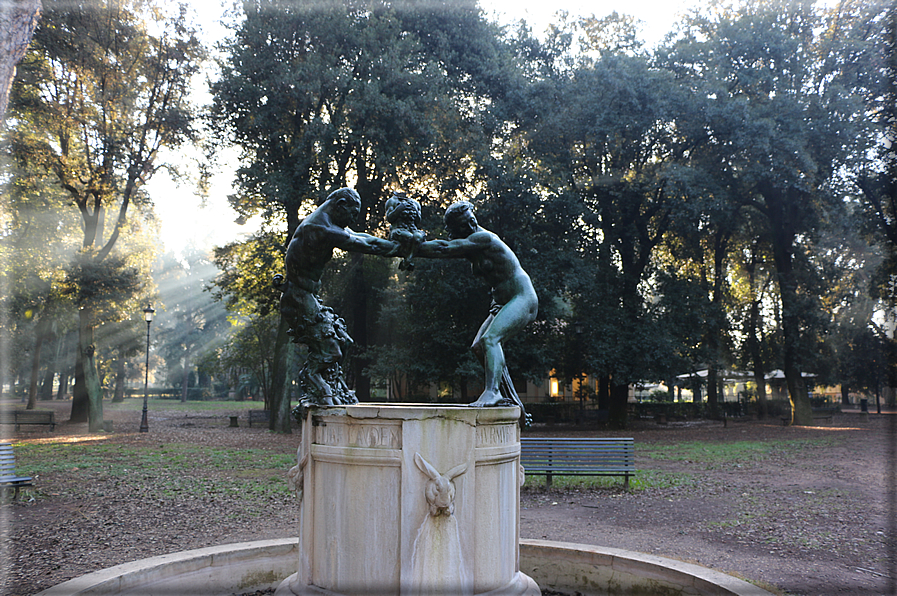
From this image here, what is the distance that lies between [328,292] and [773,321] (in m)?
23.4

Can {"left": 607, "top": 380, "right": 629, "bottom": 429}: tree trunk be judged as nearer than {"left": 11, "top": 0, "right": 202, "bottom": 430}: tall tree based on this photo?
No

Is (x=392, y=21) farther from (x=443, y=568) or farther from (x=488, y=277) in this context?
(x=443, y=568)

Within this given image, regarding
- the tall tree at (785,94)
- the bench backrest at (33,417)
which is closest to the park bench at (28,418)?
the bench backrest at (33,417)

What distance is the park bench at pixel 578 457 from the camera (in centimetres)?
1163

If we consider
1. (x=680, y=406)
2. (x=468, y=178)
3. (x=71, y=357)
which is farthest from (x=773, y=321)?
(x=71, y=357)

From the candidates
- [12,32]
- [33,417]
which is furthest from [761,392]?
[12,32]

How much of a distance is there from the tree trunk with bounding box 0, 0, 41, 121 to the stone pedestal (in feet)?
23.5

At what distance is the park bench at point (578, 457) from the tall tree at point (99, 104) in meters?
18.2

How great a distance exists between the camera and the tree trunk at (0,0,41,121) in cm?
784

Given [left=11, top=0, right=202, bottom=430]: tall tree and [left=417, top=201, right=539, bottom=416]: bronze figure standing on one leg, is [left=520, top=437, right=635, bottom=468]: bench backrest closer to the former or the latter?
[left=417, top=201, right=539, bottom=416]: bronze figure standing on one leg

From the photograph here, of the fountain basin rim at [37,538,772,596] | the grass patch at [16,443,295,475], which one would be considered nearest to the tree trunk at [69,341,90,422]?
the grass patch at [16,443,295,475]

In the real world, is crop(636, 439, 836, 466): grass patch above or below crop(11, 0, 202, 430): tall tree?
below

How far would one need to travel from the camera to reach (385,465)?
4008 mm

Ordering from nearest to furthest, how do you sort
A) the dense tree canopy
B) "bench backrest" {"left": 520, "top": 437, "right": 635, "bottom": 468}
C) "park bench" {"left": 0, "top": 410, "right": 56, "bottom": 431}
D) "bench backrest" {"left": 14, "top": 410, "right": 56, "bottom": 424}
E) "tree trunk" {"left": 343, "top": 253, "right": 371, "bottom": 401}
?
1. "bench backrest" {"left": 520, "top": 437, "right": 635, "bottom": 468}
2. the dense tree canopy
3. "park bench" {"left": 0, "top": 410, "right": 56, "bottom": 431}
4. "bench backrest" {"left": 14, "top": 410, "right": 56, "bottom": 424}
5. "tree trunk" {"left": 343, "top": 253, "right": 371, "bottom": 401}
